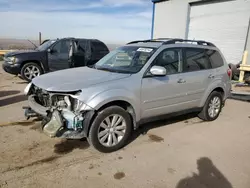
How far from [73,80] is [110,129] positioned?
0.99m

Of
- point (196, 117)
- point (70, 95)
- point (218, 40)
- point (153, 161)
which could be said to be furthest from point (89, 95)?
point (218, 40)

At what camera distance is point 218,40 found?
40.9 feet

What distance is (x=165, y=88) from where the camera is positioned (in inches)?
169

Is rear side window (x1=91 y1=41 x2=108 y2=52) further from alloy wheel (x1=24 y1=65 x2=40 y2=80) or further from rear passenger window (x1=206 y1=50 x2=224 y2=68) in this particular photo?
rear passenger window (x1=206 y1=50 x2=224 y2=68)

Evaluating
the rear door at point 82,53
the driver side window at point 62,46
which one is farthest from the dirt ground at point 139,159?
the driver side window at point 62,46

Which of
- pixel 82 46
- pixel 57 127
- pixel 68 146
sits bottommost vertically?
pixel 68 146

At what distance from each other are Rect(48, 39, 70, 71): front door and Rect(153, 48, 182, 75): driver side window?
226 inches

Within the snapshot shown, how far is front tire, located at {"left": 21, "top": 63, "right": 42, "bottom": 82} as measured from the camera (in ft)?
29.6

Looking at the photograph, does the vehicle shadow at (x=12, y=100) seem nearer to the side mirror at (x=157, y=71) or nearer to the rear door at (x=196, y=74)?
the side mirror at (x=157, y=71)

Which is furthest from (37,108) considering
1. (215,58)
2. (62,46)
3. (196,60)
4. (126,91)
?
(62,46)

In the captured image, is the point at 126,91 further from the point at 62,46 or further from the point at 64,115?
the point at 62,46

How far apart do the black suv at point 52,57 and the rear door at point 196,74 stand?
551 centimetres

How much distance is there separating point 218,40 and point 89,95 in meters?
11.0

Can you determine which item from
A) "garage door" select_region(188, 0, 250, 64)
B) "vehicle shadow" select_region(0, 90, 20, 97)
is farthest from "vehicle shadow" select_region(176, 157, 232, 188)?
"garage door" select_region(188, 0, 250, 64)
